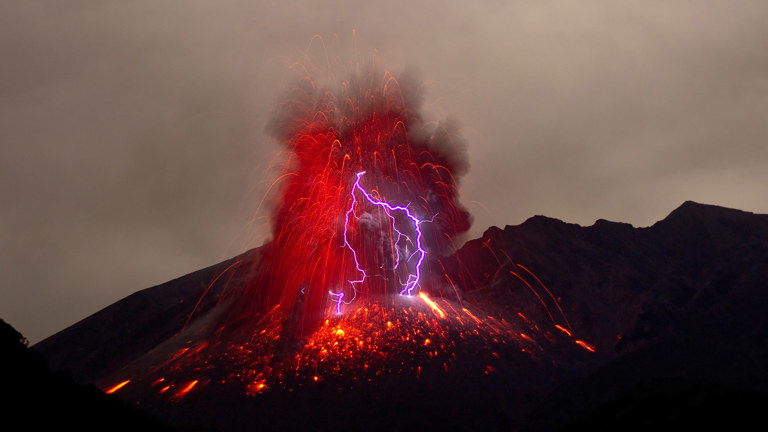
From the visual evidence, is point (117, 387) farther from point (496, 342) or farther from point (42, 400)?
point (496, 342)

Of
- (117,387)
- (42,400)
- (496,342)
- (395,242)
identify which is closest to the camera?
(42,400)

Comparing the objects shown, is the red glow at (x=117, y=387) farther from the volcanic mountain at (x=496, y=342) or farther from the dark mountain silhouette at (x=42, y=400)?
the dark mountain silhouette at (x=42, y=400)

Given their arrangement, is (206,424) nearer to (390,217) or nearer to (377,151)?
(390,217)

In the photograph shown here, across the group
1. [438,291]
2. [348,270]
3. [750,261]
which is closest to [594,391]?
[438,291]

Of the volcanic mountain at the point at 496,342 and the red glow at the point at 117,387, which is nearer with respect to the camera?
the volcanic mountain at the point at 496,342

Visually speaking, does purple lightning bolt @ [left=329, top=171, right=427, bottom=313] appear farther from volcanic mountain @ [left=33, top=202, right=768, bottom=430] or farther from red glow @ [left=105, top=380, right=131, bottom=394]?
red glow @ [left=105, top=380, right=131, bottom=394]

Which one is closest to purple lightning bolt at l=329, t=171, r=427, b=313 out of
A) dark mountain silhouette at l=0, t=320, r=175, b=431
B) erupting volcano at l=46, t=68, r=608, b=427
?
erupting volcano at l=46, t=68, r=608, b=427

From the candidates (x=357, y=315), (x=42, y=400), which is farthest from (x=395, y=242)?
(x=42, y=400)

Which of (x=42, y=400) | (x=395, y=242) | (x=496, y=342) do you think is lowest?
(x=42, y=400)

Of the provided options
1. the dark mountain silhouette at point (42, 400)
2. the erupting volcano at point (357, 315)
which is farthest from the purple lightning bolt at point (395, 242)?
the dark mountain silhouette at point (42, 400)
